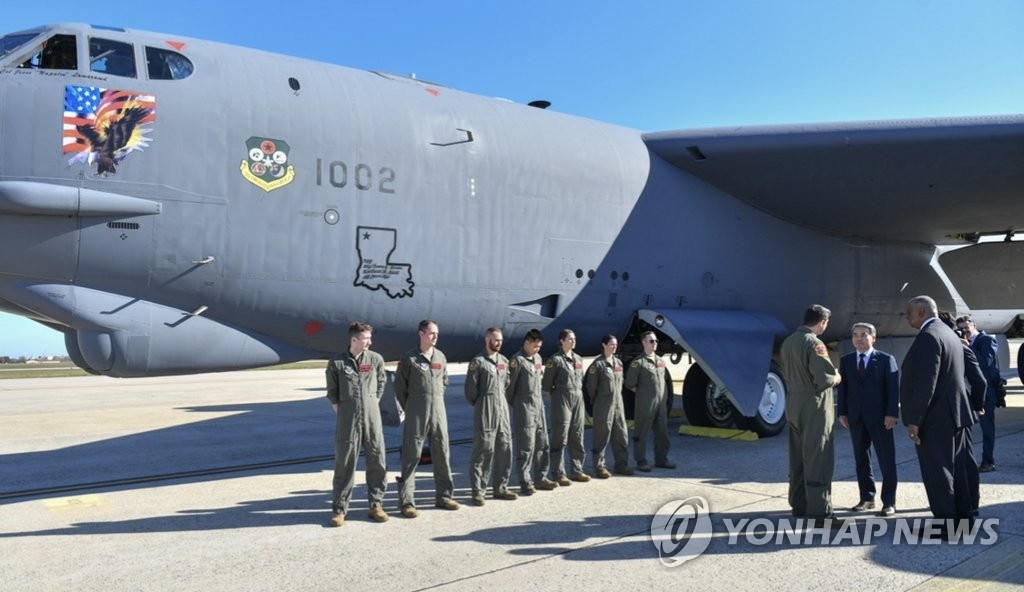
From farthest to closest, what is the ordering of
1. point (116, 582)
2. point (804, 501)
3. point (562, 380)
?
point (562, 380)
point (804, 501)
point (116, 582)

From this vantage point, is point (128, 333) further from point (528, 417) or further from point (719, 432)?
point (719, 432)

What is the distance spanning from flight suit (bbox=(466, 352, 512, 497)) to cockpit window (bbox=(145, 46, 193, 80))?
3.93 meters

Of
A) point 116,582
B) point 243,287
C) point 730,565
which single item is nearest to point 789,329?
point 730,565

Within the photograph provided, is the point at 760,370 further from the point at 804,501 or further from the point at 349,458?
the point at 349,458

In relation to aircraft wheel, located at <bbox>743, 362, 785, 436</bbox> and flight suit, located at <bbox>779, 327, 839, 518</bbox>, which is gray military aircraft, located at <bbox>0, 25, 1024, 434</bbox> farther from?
flight suit, located at <bbox>779, 327, 839, 518</bbox>

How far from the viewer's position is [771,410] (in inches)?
421

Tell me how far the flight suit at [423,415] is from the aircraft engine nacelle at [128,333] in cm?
197

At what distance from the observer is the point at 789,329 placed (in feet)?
39.3

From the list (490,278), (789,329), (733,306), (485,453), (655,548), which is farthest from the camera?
(789,329)

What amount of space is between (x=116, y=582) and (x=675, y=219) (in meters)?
7.88

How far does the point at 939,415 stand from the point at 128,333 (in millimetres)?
6740

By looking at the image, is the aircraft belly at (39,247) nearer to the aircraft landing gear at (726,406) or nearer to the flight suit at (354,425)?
the flight suit at (354,425)

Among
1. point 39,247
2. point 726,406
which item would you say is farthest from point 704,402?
point 39,247
